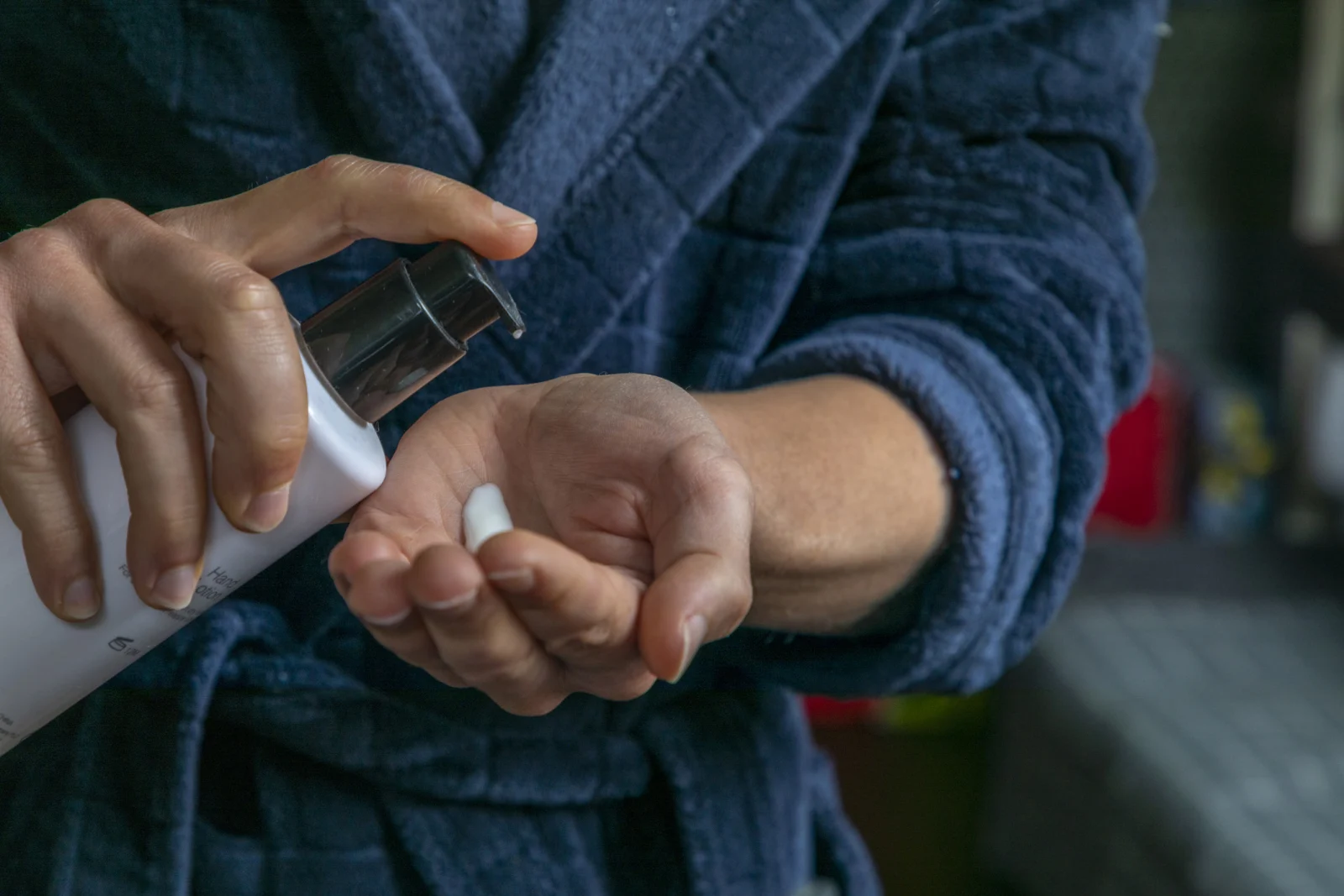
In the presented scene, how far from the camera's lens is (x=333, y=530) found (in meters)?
0.25

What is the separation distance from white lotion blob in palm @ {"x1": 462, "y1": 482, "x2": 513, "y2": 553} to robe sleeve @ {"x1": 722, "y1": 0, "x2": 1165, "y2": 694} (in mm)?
122

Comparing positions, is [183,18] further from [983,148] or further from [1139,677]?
[1139,677]

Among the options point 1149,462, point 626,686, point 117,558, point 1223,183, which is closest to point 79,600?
point 117,558

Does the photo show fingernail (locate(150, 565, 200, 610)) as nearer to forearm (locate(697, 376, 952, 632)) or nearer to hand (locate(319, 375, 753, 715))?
hand (locate(319, 375, 753, 715))

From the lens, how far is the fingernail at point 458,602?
19 centimetres

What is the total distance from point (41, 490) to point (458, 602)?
0.10 meters

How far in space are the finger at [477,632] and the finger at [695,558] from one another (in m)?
0.03

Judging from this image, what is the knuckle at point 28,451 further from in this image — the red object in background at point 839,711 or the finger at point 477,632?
the red object in background at point 839,711

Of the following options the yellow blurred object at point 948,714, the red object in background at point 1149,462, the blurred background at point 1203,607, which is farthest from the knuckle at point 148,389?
the red object in background at point 1149,462

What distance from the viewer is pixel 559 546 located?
0.66ft

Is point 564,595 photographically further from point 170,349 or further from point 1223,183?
point 1223,183

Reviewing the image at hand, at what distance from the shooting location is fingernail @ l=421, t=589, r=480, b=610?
193 millimetres

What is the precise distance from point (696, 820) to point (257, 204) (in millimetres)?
249

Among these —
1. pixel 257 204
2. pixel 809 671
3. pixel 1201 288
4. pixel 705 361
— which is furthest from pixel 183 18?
pixel 1201 288
